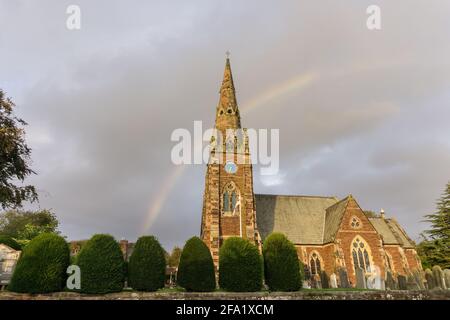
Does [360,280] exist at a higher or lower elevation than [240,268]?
lower

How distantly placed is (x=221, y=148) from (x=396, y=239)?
79.8 ft

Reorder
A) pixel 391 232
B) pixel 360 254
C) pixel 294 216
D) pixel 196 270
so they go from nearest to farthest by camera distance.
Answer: pixel 196 270 → pixel 360 254 → pixel 294 216 → pixel 391 232

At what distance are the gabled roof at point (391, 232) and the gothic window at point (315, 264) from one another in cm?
919

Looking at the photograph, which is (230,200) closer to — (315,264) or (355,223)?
(315,264)

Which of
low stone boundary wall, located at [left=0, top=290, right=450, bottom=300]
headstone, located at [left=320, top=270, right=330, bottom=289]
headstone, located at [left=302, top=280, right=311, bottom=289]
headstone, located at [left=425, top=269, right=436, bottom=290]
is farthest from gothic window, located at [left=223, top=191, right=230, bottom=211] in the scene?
headstone, located at [left=425, top=269, right=436, bottom=290]

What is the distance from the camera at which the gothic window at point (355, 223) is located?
34.9m

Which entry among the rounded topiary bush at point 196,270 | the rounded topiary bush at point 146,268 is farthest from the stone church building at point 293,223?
the rounded topiary bush at point 146,268

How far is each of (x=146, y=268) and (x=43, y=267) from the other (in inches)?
218

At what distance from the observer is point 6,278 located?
20.9 metres

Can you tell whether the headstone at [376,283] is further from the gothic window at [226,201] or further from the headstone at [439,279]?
the gothic window at [226,201]

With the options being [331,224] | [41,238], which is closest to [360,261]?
[331,224]

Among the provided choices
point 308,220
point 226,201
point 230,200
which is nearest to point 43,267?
point 226,201

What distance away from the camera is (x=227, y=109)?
3966cm

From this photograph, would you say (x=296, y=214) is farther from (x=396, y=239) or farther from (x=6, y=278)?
(x=6, y=278)
